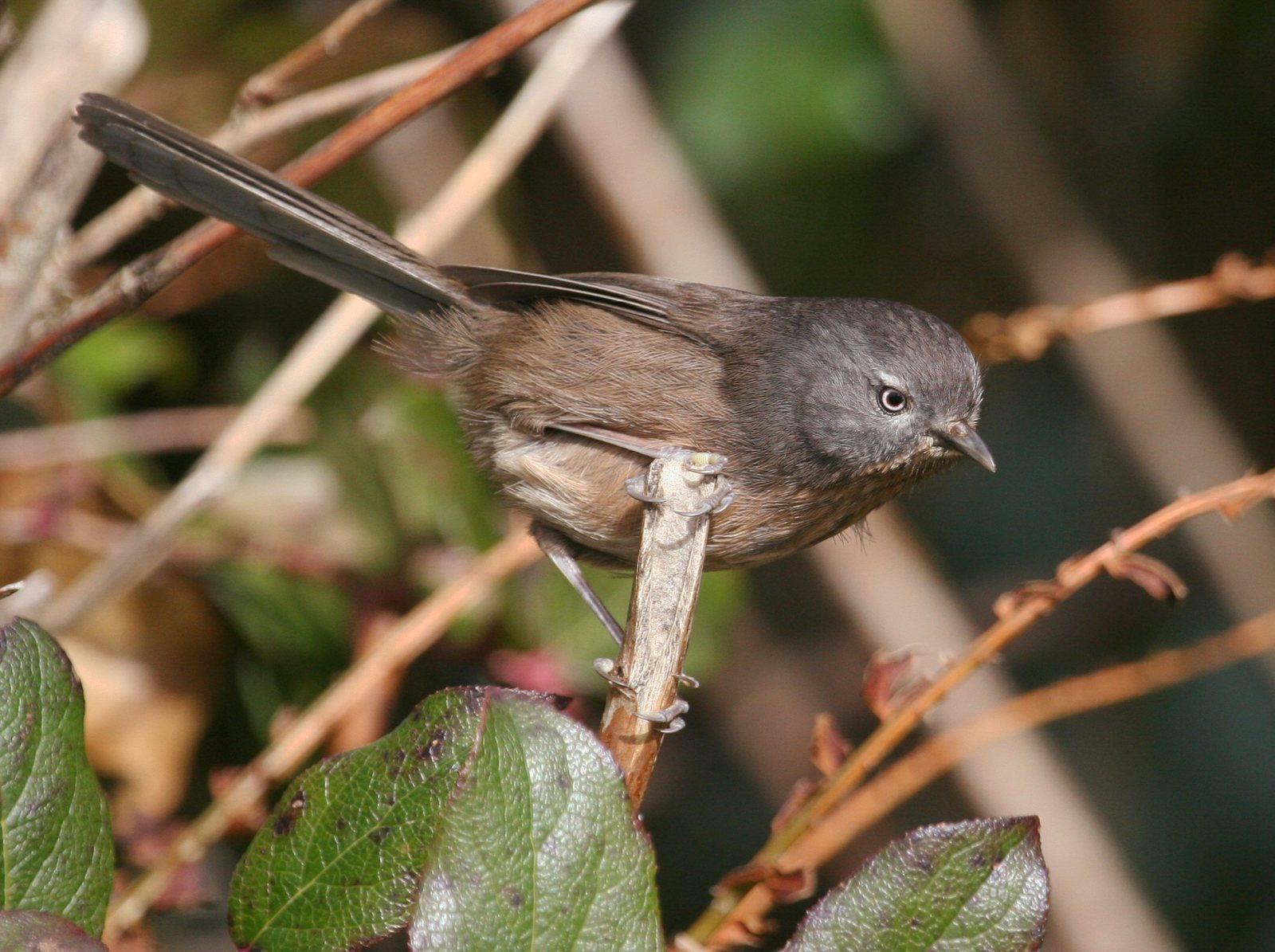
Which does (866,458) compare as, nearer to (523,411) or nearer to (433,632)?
(523,411)

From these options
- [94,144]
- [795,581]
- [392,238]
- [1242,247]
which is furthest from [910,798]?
[94,144]

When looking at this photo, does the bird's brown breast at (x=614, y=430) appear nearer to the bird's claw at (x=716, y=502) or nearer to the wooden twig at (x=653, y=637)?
the bird's claw at (x=716, y=502)

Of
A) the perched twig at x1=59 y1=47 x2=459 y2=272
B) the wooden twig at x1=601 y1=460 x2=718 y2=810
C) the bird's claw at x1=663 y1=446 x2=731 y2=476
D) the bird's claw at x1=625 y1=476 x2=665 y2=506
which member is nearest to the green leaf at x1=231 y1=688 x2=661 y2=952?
the wooden twig at x1=601 y1=460 x2=718 y2=810

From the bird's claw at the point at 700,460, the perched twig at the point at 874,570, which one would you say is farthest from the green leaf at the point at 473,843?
the perched twig at the point at 874,570

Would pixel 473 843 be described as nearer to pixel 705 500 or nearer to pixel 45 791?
pixel 45 791

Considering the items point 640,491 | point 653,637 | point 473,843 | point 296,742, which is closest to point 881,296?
point 640,491

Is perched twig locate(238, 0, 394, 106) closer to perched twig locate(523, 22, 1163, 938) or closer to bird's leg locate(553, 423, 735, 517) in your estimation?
bird's leg locate(553, 423, 735, 517)
